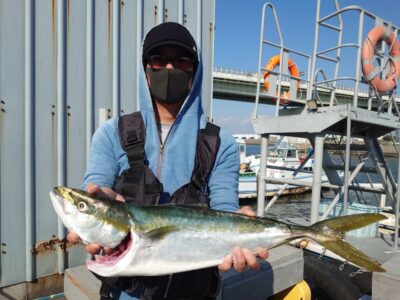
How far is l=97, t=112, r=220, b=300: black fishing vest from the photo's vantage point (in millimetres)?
2186

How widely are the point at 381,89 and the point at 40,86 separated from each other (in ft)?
24.0

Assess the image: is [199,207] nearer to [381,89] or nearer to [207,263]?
[207,263]

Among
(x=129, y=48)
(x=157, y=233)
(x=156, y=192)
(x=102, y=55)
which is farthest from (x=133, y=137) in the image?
(x=129, y=48)

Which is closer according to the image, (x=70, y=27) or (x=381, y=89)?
(x=70, y=27)

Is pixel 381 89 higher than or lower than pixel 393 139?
higher

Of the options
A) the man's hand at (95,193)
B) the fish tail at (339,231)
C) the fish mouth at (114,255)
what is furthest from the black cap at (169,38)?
the fish tail at (339,231)

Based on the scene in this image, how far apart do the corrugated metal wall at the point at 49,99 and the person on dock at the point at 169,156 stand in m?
2.40

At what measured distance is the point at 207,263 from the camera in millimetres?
2131

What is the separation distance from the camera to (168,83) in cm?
244

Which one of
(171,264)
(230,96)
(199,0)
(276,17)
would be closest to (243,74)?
(230,96)

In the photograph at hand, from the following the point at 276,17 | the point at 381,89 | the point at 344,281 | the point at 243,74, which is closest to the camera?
the point at 344,281

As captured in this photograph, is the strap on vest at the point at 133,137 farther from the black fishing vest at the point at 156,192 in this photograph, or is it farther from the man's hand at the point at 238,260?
→ the man's hand at the point at 238,260

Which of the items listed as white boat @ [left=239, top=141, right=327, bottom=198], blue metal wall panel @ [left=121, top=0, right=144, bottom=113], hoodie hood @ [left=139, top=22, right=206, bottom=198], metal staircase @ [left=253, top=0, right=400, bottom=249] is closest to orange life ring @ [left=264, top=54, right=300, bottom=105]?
metal staircase @ [left=253, top=0, right=400, bottom=249]

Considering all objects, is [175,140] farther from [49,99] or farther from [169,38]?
[49,99]
